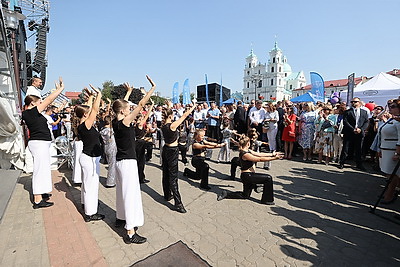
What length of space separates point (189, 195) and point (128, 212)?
2.02m

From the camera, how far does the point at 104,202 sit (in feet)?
14.7

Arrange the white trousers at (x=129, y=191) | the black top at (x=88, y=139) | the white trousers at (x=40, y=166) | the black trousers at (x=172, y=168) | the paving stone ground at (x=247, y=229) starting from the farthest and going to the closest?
the black trousers at (x=172, y=168)
the white trousers at (x=40, y=166)
the black top at (x=88, y=139)
the white trousers at (x=129, y=191)
the paving stone ground at (x=247, y=229)

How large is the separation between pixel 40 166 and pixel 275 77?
106m

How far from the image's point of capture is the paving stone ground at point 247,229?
2818 millimetres

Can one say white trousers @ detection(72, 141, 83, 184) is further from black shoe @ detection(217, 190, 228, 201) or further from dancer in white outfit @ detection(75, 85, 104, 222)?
black shoe @ detection(217, 190, 228, 201)

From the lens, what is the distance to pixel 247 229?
349 centimetres

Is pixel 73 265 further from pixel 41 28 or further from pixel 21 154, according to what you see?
pixel 41 28

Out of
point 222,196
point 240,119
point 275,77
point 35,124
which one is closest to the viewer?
point 35,124

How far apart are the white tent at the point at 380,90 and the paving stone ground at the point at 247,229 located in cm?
694

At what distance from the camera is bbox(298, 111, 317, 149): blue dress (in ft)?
25.0

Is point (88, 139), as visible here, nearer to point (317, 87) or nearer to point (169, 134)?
point (169, 134)

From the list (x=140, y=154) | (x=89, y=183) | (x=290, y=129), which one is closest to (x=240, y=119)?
(x=290, y=129)

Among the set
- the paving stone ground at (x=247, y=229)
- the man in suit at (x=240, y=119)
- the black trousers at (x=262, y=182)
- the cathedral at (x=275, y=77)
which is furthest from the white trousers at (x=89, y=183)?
the cathedral at (x=275, y=77)

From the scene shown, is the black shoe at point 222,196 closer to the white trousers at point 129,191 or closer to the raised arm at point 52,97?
the white trousers at point 129,191
